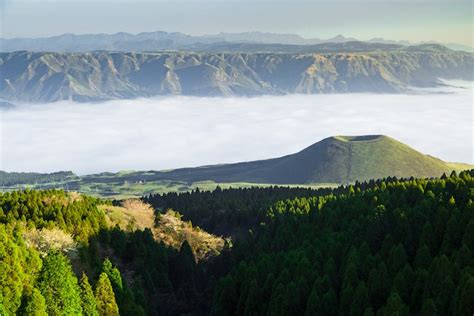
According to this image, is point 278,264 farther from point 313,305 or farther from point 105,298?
point 105,298

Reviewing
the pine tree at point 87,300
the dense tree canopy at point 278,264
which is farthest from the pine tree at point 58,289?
the pine tree at point 87,300

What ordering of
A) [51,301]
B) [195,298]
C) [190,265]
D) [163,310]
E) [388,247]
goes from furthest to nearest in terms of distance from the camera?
[190,265] → [195,298] → [163,310] → [388,247] → [51,301]

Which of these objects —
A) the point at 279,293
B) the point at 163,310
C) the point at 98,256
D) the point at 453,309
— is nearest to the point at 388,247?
the point at 279,293

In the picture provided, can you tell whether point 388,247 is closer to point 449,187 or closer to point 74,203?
point 449,187

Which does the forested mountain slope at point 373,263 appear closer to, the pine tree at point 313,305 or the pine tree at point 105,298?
the pine tree at point 313,305

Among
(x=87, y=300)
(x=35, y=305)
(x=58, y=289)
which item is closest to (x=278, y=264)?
(x=87, y=300)

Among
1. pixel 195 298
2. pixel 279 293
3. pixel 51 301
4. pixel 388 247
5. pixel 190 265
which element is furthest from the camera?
pixel 190 265

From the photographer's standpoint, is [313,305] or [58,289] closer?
[58,289]
